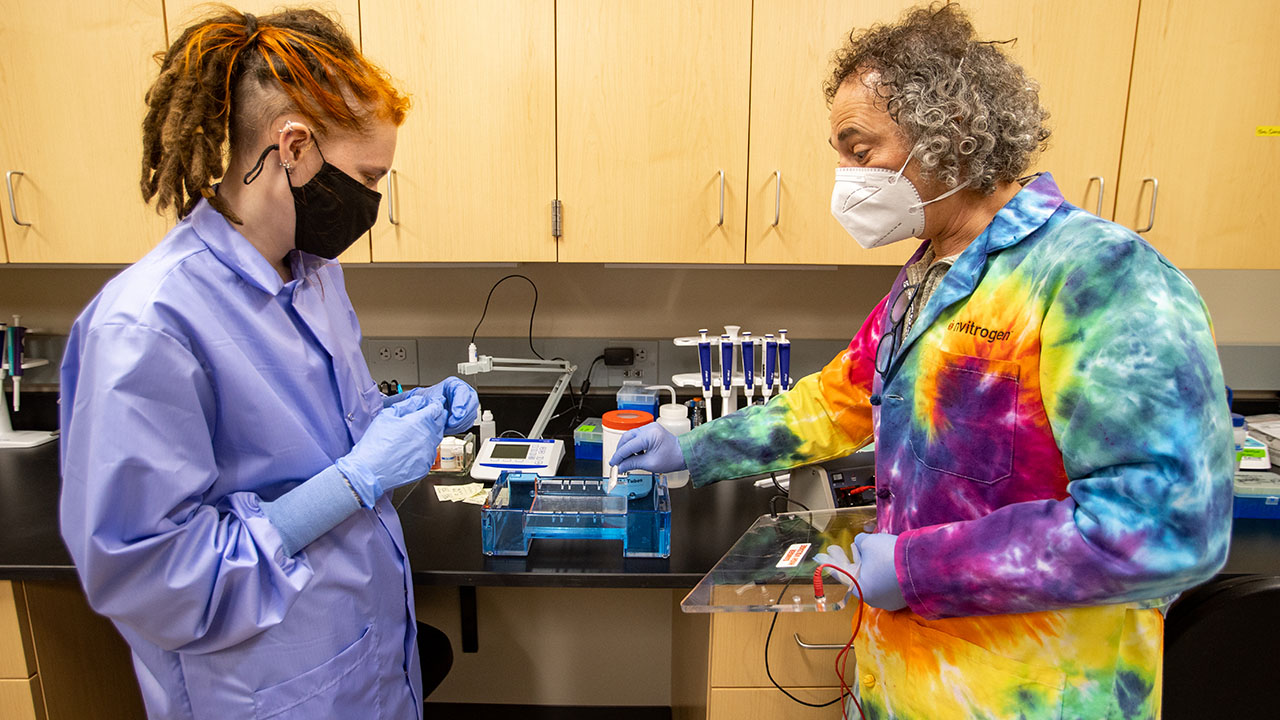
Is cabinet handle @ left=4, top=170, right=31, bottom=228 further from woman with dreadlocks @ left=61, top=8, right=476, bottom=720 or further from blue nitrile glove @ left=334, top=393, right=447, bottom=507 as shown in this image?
blue nitrile glove @ left=334, top=393, right=447, bottom=507

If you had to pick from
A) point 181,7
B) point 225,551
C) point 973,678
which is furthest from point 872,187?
point 181,7

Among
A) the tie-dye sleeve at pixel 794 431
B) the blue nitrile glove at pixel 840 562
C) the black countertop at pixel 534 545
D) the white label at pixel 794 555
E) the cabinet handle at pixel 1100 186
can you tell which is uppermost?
the cabinet handle at pixel 1100 186

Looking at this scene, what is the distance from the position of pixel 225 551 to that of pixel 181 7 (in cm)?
134

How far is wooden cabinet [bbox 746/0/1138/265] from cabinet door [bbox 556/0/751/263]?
0.17ft

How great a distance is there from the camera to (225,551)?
83cm

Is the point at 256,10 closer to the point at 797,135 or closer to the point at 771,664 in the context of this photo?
the point at 797,135

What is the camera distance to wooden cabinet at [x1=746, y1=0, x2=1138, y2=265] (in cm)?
150

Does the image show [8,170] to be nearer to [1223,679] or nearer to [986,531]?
[986,531]

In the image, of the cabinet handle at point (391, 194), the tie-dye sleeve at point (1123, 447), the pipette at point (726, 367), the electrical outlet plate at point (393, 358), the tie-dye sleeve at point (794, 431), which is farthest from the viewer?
the electrical outlet plate at point (393, 358)

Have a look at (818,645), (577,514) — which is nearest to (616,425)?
(577,514)

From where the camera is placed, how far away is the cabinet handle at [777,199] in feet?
5.11

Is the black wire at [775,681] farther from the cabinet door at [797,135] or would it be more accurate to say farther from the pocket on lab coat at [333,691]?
the cabinet door at [797,135]

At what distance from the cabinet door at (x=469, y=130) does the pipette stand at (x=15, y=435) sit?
1.14m

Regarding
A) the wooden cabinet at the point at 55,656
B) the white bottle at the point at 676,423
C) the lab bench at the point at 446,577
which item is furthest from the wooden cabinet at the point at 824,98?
the wooden cabinet at the point at 55,656
